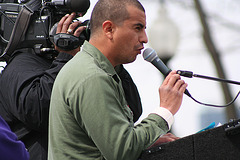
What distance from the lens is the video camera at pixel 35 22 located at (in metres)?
2.95

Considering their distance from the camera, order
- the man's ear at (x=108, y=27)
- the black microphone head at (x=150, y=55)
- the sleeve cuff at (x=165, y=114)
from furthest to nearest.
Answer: the black microphone head at (x=150, y=55) → the man's ear at (x=108, y=27) → the sleeve cuff at (x=165, y=114)

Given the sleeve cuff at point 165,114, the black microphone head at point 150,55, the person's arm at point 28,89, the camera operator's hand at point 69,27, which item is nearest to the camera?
the sleeve cuff at point 165,114

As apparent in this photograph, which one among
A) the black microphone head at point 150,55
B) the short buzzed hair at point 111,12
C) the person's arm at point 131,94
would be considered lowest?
the person's arm at point 131,94

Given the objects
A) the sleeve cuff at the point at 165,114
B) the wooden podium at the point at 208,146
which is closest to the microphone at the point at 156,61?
the sleeve cuff at the point at 165,114

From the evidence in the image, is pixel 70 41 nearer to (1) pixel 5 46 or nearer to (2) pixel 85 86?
(1) pixel 5 46

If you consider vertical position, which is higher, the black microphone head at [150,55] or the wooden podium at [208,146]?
the black microphone head at [150,55]

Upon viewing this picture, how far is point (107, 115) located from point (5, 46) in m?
1.32

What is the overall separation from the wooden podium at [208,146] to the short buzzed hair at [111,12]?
2.38 feet

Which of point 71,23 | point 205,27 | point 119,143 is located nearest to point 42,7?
point 71,23

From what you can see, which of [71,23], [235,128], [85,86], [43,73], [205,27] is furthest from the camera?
[205,27]

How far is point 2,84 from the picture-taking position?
9.08 feet

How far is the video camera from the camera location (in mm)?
2947

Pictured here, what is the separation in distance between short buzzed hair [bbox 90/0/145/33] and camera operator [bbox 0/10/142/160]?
1.51 feet

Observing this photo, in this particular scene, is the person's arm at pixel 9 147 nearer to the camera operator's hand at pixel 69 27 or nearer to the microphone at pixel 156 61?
the microphone at pixel 156 61
